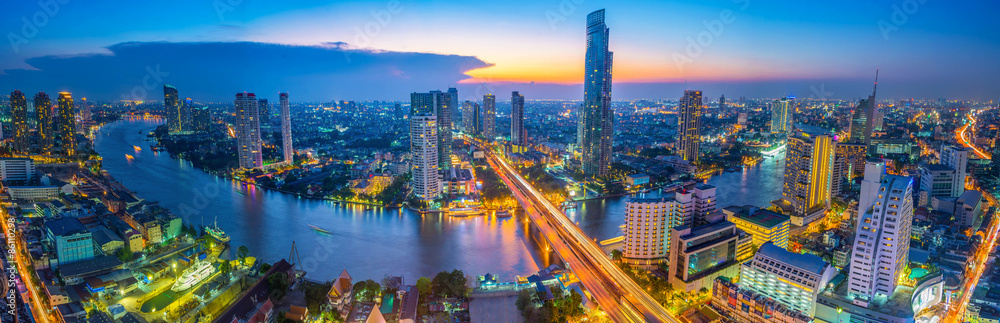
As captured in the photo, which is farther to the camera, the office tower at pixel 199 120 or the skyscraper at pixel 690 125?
the office tower at pixel 199 120

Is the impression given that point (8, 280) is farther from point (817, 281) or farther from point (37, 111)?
point (37, 111)

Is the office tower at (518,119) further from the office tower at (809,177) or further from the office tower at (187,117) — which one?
the office tower at (187,117)

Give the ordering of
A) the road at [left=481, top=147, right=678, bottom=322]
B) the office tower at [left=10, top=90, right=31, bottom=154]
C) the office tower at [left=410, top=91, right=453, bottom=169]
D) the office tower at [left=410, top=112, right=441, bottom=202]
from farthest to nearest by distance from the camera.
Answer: the office tower at [left=410, top=91, right=453, bottom=169], the office tower at [left=10, top=90, right=31, bottom=154], the office tower at [left=410, top=112, right=441, bottom=202], the road at [left=481, top=147, right=678, bottom=322]

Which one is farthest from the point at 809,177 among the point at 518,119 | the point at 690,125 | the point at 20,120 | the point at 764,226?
the point at 20,120

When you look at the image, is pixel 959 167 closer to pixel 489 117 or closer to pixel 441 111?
pixel 441 111

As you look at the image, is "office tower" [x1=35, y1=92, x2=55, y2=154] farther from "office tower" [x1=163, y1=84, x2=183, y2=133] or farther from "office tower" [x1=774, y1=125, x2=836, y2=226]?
"office tower" [x1=774, y1=125, x2=836, y2=226]

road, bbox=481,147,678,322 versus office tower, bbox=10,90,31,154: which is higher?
office tower, bbox=10,90,31,154

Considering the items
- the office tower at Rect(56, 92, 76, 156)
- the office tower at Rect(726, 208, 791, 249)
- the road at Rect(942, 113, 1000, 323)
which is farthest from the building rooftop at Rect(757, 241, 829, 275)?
the office tower at Rect(56, 92, 76, 156)

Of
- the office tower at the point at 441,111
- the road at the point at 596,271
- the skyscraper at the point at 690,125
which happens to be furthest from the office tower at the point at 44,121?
the skyscraper at the point at 690,125
